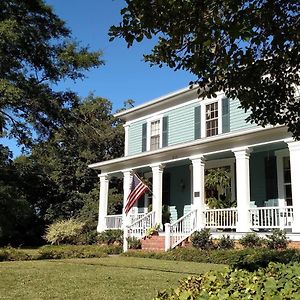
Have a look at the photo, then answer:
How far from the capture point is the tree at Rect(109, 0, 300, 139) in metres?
4.40

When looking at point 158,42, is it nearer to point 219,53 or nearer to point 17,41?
point 219,53

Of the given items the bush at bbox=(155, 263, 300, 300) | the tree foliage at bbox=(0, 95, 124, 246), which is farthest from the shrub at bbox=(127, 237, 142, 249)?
the bush at bbox=(155, 263, 300, 300)

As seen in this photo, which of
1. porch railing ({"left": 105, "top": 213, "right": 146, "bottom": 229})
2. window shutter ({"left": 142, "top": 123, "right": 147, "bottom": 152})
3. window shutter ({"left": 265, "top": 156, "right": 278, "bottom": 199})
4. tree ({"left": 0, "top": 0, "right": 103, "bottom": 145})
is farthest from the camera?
window shutter ({"left": 142, "top": 123, "right": 147, "bottom": 152})

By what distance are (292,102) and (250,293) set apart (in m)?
3.82

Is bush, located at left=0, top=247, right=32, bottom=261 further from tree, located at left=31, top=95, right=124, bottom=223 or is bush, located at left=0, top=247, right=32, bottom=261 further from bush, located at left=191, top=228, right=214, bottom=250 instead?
tree, located at left=31, top=95, right=124, bottom=223

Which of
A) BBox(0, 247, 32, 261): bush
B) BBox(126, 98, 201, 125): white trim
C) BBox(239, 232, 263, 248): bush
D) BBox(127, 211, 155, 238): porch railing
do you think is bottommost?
BBox(0, 247, 32, 261): bush

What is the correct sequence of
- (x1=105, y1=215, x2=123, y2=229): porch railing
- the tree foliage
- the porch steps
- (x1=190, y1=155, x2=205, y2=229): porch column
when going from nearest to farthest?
(x1=190, y1=155, x2=205, y2=229): porch column, the porch steps, (x1=105, y1=215, x2=123, y2=229): porch railing, the tree foliage

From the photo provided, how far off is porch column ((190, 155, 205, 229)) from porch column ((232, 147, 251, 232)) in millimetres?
1902

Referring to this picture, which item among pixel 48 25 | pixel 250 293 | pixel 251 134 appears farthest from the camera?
pixel 251 134

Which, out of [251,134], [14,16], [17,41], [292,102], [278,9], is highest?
[14,16]

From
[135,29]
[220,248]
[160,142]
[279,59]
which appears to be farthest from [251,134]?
[135,29]

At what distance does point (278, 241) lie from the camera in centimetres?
1374

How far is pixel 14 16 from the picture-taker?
42.5 ft

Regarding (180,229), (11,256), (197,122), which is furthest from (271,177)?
(11,256)
